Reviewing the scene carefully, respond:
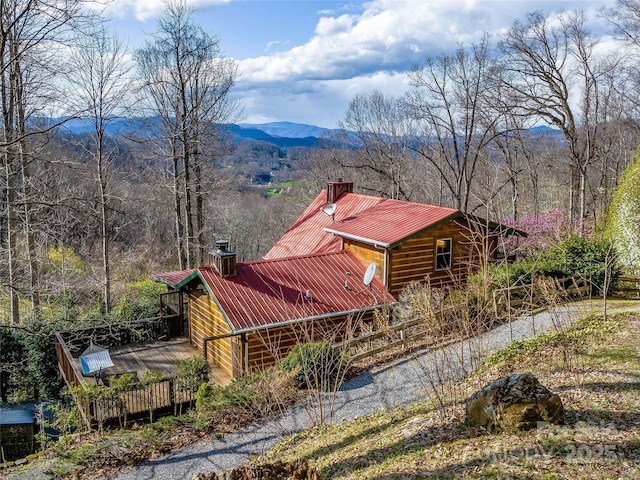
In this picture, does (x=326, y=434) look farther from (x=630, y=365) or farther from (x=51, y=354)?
(x=51, y=354)

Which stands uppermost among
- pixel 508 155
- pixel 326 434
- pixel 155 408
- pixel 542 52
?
pixel 542 52

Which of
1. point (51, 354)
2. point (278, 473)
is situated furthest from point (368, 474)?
point (51, 354)

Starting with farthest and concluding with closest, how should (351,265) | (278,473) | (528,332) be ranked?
(351,265)
(528,332)
(278,473)

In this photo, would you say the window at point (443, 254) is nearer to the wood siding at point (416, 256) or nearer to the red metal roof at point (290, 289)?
the wood siding at point (416, 256)

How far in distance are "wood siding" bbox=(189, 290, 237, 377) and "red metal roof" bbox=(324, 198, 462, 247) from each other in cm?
534

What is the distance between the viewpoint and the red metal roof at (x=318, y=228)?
1920 centimetres

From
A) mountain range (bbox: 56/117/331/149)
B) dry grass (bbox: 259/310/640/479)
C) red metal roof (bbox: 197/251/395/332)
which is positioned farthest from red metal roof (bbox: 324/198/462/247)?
mountain range (bbox: 56/117/331/149)

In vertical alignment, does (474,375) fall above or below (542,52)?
below

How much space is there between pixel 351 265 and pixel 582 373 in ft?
31.2

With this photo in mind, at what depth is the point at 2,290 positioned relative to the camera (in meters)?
7.80

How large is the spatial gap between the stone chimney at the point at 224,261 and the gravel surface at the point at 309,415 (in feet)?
16.8

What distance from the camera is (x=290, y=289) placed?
570 inches

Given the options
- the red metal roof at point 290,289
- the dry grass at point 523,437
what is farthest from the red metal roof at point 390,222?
the dry grass at point 523,437

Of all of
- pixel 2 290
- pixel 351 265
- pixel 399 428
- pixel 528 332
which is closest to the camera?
pixel 399 428
